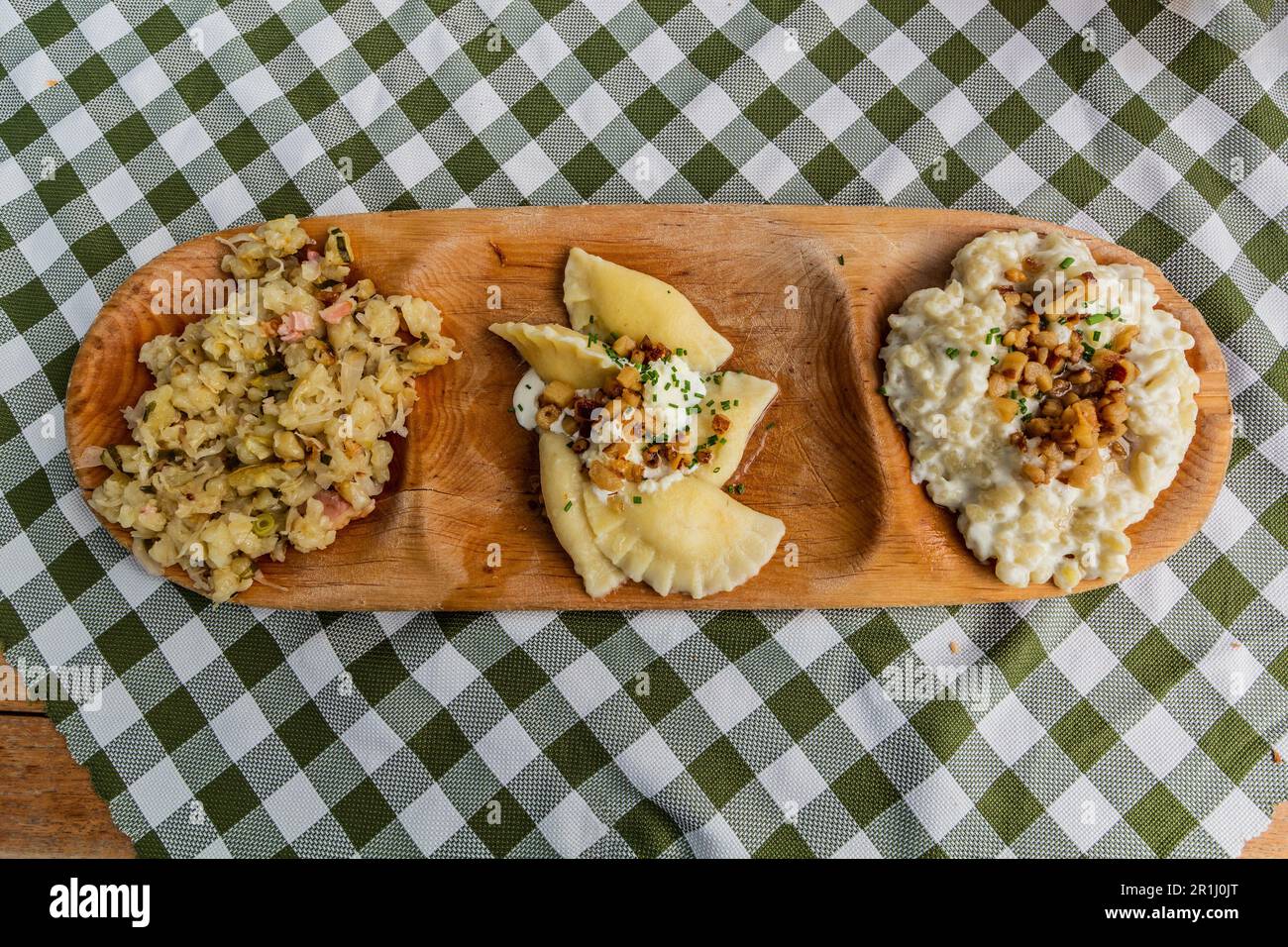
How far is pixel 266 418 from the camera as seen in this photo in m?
3.27

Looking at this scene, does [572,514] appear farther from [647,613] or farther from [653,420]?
[647,613]

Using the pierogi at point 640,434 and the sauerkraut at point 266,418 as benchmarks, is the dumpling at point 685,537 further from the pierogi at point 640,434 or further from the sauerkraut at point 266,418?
the sauerkraut at point 266,418

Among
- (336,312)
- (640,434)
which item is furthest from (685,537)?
(336,312)

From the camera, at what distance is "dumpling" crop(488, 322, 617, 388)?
10.9 ft

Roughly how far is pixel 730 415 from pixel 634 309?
0.59m

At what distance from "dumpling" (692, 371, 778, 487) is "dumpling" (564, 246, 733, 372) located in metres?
0.11

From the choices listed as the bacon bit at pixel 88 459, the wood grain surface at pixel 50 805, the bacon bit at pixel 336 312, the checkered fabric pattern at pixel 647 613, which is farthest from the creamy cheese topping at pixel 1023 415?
the bacon bit at pixel 88 459

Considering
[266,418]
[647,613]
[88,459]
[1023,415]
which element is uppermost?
[1023,415]

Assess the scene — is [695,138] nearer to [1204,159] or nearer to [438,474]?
[438,474]

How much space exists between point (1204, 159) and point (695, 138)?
94.6 inches

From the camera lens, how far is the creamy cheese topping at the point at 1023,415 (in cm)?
327

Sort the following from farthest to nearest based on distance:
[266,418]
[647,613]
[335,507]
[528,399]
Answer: [647,613]
[528,399]
[335,507]
[266,418]

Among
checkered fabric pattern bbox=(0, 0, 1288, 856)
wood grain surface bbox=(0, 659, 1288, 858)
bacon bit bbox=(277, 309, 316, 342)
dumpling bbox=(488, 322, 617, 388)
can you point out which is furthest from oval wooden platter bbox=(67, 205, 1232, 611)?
wood grain surface bbox=(0, 659, 1288, 858)

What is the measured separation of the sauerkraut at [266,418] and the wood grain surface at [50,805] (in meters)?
0.98
